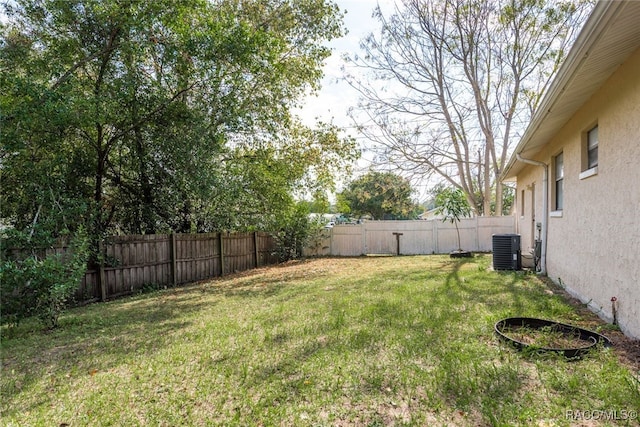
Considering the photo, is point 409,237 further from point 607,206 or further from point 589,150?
point 607,206

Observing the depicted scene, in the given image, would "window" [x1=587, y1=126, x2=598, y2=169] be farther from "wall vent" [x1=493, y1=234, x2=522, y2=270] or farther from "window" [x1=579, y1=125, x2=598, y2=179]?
"wall vent" [x1=493, y1=234, x2=522, y2=270]

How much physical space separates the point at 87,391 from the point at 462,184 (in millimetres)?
18221

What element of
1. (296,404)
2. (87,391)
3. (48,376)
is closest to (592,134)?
(296,404)

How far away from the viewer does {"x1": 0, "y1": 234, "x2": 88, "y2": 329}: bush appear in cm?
455

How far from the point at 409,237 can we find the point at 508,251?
704cm

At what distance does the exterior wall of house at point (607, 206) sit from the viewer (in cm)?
353

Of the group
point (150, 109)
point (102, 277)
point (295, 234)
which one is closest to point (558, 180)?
point (150, 109)

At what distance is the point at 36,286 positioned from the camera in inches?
187

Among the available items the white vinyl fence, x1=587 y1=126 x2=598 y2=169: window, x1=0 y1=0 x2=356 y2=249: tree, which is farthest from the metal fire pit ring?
the white vinyl fence

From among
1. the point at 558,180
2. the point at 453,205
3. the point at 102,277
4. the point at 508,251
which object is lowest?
the point at 102,277

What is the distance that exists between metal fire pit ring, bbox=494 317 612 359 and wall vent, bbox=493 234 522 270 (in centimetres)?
505

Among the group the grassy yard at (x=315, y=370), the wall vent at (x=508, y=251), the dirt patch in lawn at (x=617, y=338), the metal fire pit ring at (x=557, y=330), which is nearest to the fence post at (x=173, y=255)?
the grassy yard at (x=315, y=370)

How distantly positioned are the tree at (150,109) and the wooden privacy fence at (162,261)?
21.4 inches

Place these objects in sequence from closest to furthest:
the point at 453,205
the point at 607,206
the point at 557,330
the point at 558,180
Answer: the point at 557,330, the point at 607,206, the point at 558,180, the point at 453,205
